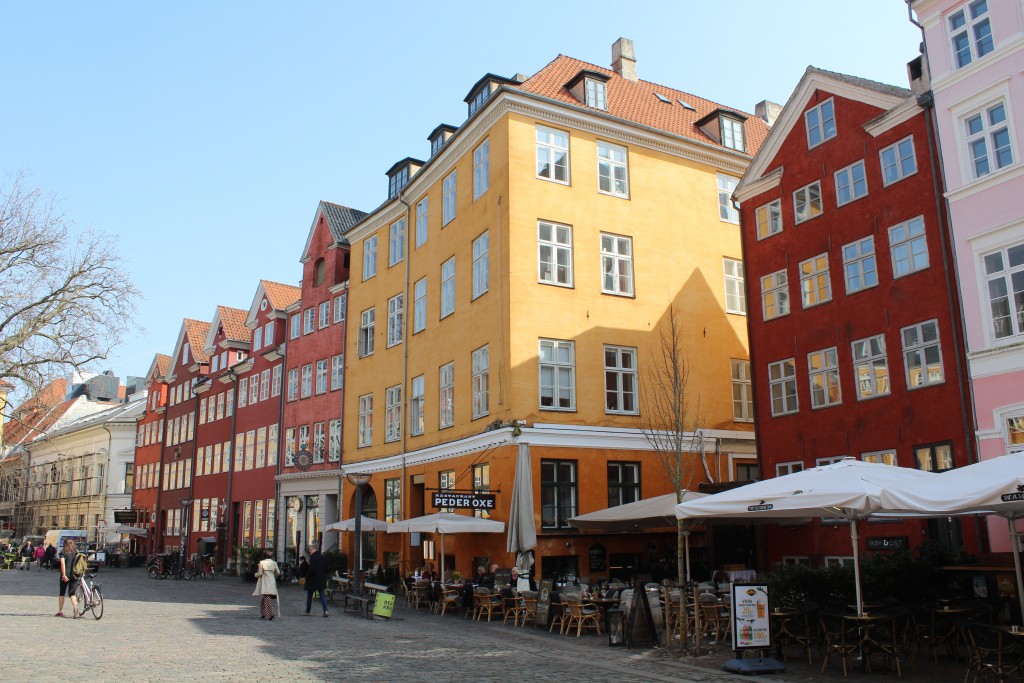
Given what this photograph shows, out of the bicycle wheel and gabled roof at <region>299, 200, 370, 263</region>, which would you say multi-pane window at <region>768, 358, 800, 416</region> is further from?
gabled roof at <region>299, 200, 370, 263</region>

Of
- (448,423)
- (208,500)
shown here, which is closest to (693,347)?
(448,423)

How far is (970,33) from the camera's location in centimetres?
1934

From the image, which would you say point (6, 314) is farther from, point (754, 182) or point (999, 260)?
point (999, 260)

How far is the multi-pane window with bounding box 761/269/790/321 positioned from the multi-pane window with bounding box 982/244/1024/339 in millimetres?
6126

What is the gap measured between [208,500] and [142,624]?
108ft

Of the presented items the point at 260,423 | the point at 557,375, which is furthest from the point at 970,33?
the point at 260,423

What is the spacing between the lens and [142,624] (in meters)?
19.8

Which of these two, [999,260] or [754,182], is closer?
[999,260]

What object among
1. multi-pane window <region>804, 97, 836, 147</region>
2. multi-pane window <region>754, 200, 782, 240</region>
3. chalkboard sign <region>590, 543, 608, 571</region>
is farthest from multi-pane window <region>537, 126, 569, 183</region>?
chalkboard sign <region>590, 543, 608, 571</region>

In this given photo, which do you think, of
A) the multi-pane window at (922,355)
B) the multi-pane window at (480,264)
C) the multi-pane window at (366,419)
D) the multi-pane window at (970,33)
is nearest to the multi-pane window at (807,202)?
the multi-pane window at (922,355)

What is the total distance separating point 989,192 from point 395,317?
21.9 meters

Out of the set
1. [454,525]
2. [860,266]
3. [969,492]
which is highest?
[860,266]

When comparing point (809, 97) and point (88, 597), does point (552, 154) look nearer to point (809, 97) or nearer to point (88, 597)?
point (809, 97)

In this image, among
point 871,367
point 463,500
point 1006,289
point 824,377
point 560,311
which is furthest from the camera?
point 560,311
